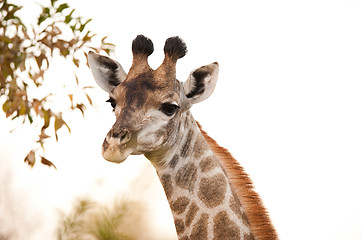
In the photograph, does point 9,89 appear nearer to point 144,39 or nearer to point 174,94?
point 144,39

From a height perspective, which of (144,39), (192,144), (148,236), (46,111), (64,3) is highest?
(64,3)

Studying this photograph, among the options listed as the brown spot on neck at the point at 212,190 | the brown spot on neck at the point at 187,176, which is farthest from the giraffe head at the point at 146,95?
the brown spot on neck at the point at 212,190

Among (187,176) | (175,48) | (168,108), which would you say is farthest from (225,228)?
(175,48)

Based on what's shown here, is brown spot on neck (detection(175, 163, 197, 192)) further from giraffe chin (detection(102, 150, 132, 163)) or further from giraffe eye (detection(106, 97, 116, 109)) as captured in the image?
giraffe eye (detection(106, 97, 116, 109))

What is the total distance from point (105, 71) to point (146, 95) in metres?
0.98

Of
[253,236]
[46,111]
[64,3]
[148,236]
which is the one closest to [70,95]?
[46,111]

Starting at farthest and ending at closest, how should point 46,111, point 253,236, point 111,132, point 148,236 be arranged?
point 148,236
point 46,111
point 253,236
point 111,132

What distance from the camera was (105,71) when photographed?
7258 mm

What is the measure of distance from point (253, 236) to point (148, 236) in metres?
2.68

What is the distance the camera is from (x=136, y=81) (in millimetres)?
6684

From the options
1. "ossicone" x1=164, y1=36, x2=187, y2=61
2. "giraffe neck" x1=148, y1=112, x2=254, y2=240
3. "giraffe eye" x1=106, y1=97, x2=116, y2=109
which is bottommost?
"giraffe neck" x1=148, y1=112, x2=254, y2=240

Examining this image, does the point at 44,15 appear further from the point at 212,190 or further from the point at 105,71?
the point at 212,190

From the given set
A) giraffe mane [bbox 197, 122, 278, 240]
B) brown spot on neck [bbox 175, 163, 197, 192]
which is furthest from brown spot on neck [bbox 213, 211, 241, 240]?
brown spot on neck [bbox 175, 163, 197, 192]

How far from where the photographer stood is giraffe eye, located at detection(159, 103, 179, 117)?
6.53 metres
